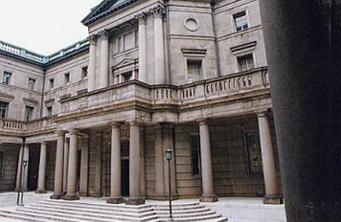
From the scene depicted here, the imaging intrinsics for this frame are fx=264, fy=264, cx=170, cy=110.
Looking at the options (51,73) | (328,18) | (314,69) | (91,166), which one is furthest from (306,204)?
(51,73)

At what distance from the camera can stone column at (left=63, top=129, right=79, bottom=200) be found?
15.7 metres

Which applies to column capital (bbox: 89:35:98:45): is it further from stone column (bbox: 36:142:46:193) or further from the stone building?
stone column (bbox: 36:142:46:193)

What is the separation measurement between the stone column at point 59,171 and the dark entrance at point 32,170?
37.2 feet

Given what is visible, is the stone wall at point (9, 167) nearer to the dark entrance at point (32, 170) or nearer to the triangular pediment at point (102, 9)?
the dark entrance at point (32, 170)

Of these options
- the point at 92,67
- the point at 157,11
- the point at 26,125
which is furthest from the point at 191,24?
the point at 26,125

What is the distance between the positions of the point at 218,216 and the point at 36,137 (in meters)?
18.7

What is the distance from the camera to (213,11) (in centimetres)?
1947

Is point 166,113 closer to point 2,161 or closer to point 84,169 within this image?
point 84,169

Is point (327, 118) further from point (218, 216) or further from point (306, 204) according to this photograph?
point (218, 216)

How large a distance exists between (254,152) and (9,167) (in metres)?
22.7

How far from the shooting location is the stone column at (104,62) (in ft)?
66.0

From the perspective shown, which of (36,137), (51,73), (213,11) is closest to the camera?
(213,11)

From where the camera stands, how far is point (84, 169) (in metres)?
18.7

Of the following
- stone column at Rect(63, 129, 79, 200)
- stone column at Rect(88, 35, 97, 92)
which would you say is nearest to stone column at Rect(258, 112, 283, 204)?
stone column at Rect(63, 129, 79, 200)
